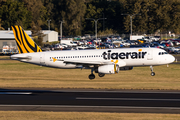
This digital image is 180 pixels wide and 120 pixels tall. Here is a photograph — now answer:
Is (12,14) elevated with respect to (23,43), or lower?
elevated

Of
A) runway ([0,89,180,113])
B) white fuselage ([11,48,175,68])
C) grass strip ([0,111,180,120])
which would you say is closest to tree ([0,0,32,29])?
white fuselage ([11,48,175,68])

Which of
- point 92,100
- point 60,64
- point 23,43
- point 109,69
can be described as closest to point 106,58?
point 109,69

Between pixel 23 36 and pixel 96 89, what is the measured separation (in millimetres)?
17672

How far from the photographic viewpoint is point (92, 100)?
28.1 metres

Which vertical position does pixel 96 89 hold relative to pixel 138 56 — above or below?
below

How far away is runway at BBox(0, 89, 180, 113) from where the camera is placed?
24.5 meters

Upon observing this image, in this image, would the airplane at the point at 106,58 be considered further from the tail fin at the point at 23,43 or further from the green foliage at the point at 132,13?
the green foliage at the point at 132,13

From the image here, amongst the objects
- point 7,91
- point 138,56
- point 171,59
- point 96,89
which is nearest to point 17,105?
point 7,91

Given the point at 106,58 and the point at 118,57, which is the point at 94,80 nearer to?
the point at 106,58

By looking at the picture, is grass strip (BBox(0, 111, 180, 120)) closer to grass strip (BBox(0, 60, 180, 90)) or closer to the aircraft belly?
grass strip (BBox(0, 60, 180, 90))

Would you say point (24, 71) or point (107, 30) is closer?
point (24, 71)

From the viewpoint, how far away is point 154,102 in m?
26.8

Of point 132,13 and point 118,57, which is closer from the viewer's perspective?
point 118,57

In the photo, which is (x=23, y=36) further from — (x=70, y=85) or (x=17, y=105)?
(x=17, y=105)
